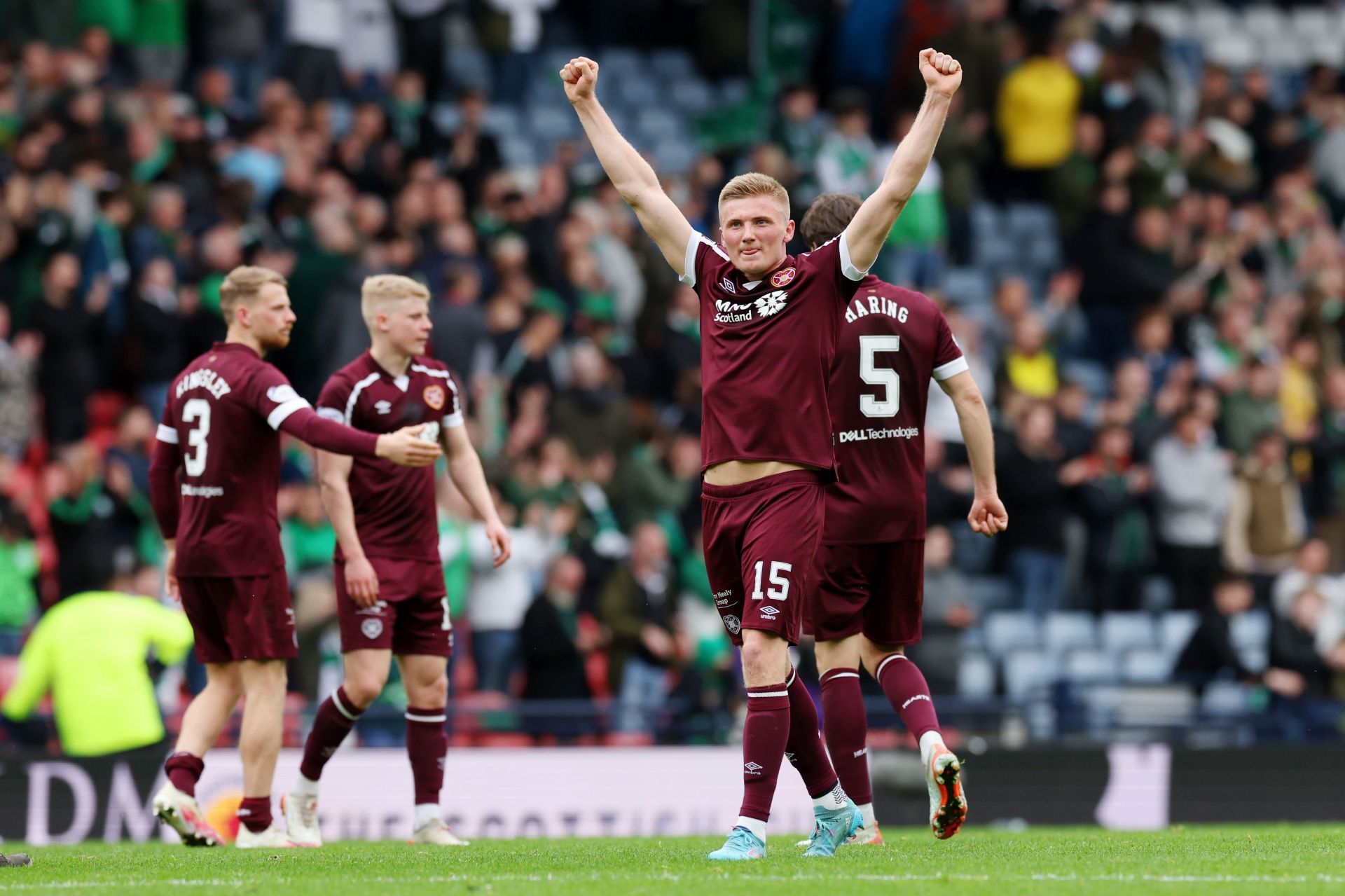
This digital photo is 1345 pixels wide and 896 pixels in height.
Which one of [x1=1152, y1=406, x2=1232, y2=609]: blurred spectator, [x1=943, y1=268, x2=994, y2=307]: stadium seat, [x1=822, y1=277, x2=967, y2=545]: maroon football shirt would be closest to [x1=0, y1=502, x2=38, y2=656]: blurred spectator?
[x1=822, y1=277, x2=967, y2=545]: maroon football shirt

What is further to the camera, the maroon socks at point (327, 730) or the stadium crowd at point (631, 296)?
the stadium crowd at point (631, 296)

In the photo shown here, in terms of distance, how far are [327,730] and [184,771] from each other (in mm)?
717

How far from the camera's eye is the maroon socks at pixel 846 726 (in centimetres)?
815

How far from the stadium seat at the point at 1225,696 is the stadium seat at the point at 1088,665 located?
819 millimetres

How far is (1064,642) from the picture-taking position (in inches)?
631

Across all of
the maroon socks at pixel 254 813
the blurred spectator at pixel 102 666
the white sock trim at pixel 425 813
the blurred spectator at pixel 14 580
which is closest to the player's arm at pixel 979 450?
the white sock trim at pixel 425 813

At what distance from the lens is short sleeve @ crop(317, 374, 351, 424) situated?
29.5ft

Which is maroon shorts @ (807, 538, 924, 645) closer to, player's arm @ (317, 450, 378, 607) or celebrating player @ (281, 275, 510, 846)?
celebrating player @ (281, 275, 510, 846)

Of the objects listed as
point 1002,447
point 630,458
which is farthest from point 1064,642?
point 630,458

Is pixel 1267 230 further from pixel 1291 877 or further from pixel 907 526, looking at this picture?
pixel 1291 877

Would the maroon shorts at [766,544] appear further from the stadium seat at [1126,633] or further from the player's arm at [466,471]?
the stadium seat at [1126,633]

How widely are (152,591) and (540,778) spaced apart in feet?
9.46

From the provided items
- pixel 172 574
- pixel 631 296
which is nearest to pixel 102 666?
pixel 172 574

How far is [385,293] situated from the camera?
9031 millimetres
